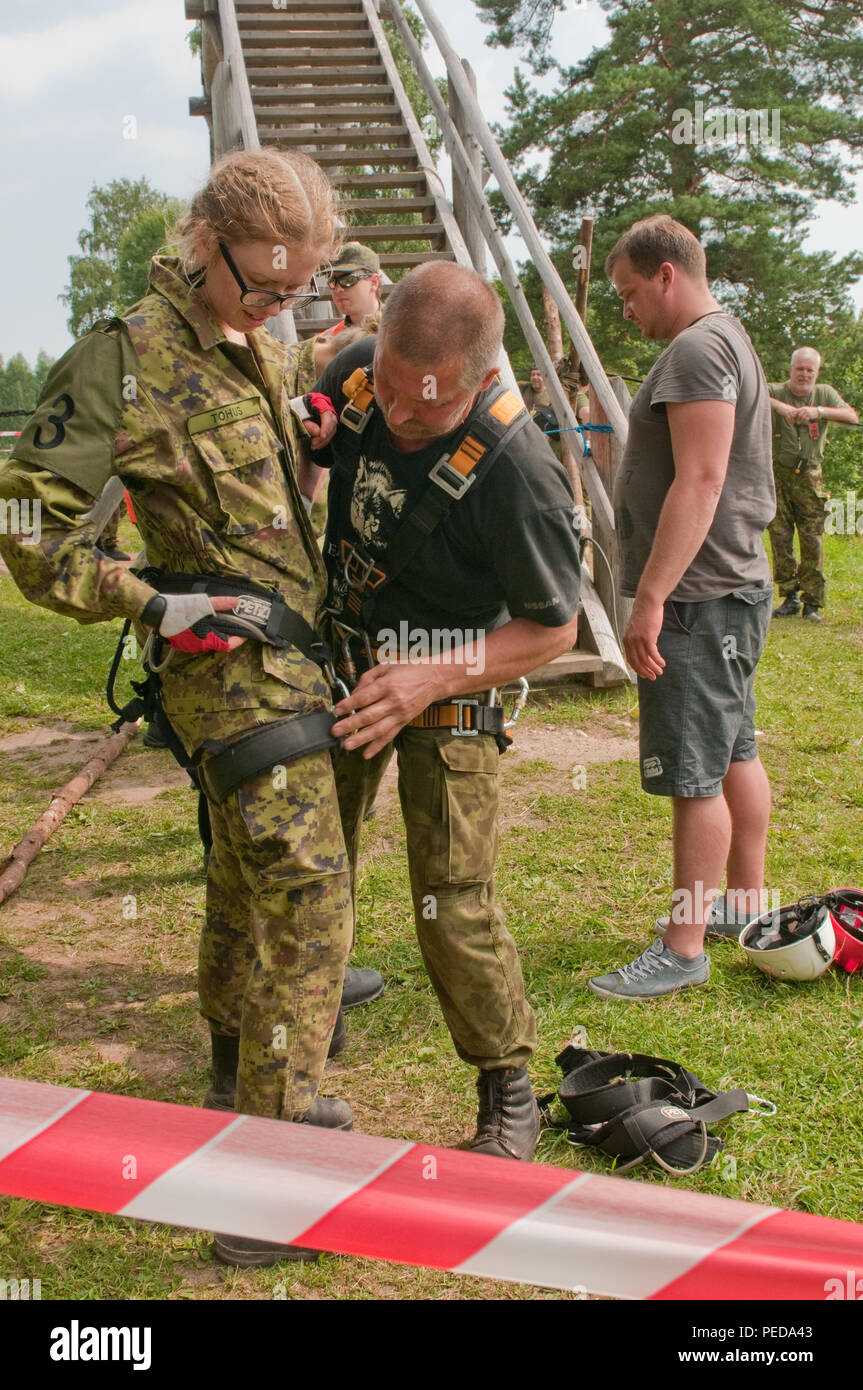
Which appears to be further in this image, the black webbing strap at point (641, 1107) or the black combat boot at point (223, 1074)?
the black combat boot at point (223, 1074)

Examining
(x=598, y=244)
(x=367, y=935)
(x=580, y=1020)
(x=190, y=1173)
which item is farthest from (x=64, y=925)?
(x=598, y=244)

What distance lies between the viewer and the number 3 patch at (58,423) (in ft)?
7.40

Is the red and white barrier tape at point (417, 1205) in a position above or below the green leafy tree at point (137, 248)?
below

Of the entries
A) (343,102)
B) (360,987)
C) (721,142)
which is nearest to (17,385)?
(721,142)

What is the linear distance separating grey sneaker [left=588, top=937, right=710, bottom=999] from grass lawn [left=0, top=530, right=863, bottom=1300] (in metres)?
0.06

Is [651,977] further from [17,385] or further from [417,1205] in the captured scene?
[17,385]

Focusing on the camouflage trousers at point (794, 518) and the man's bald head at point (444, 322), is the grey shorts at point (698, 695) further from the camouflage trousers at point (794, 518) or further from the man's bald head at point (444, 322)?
the camouflage trousers at point (794, 518)

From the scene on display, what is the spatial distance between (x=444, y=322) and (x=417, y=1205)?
1703 millimetres

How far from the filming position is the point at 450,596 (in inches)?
108

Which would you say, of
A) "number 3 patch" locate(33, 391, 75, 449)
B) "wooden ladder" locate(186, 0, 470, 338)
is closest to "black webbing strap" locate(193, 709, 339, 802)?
"number 3 patch" locate(33, 391, 75, 449)

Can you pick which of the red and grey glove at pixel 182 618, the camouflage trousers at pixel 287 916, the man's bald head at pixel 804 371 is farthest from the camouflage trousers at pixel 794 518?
the red and grey glove at pixel 182 618

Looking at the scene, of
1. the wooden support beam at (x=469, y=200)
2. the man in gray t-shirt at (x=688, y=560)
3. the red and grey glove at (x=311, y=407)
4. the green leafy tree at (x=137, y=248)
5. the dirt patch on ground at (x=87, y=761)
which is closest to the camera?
the red and grey glove at (x=311, y=407)

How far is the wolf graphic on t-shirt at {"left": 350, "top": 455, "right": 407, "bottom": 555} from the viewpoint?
8.75 ft
